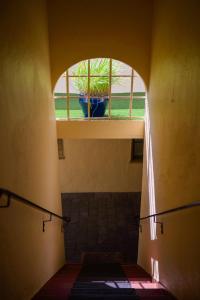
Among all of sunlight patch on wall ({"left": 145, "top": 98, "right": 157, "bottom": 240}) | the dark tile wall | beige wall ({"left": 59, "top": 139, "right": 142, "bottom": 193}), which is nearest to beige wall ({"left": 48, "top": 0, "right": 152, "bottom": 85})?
sunlight patch on wall ({"left": 145, "top": 98, "right": 157, "bottom": 240})

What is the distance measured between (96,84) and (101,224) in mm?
3548

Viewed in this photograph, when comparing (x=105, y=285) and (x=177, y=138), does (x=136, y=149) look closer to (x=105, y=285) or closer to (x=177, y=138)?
(x=105, y=285)

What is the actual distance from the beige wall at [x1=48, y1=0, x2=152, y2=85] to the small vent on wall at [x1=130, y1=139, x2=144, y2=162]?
11.3 feet

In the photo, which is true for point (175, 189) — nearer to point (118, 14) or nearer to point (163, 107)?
point (163, 107)

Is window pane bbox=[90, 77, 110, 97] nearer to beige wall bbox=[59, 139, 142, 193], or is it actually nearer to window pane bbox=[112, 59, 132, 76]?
window pane bbox=[112, 59, 132, 76]

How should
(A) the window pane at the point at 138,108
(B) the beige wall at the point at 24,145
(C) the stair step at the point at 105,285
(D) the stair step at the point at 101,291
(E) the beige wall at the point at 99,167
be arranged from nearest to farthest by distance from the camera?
(B) the beige wall at the point at 24,145, (D) the stair step at the point at 101,291, (C) the stair step at the point at 105,285, (A) the window pane at the point at 138,108, (E) the beige wall at the point at 99,167

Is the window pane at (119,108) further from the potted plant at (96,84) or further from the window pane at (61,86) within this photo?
the window pane at (61,86)

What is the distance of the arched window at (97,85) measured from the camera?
15.1ft

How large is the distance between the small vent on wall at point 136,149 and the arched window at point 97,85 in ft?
8.62

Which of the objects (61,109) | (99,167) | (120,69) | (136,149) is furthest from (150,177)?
(99,167)

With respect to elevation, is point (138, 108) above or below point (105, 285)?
above

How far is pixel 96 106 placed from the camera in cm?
486

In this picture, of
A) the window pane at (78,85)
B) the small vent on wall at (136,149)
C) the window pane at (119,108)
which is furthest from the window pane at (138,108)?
the small vent on wall at (136,149)

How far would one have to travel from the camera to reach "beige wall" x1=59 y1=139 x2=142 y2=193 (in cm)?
774
